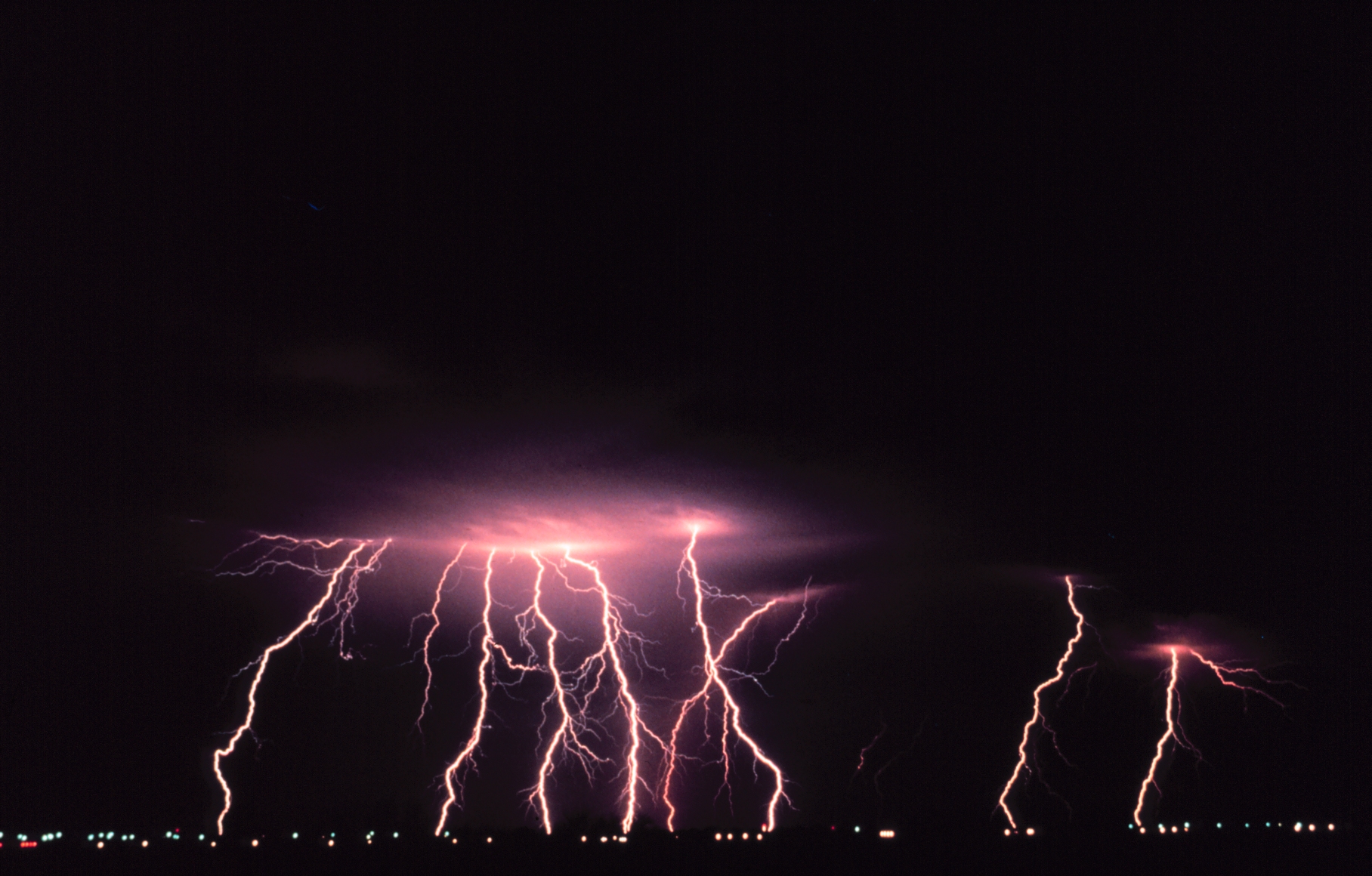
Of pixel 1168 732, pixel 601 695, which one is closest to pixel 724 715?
pixel 601 695

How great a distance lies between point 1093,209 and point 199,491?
304 inches

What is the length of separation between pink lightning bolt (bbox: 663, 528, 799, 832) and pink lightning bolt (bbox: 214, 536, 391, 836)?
3912mm

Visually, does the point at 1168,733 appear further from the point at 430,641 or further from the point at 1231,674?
the point at 430,641

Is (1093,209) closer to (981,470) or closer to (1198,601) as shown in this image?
(981,470)

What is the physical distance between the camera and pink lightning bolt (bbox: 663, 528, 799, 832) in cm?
970

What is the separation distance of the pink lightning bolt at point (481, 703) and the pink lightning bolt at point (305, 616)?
1266 mm

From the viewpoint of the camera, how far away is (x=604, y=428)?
5895 mm

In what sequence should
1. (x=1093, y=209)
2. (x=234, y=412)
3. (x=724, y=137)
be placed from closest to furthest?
(x=724, y=137) < (x=1093, y=209) < (x=234, y=412)

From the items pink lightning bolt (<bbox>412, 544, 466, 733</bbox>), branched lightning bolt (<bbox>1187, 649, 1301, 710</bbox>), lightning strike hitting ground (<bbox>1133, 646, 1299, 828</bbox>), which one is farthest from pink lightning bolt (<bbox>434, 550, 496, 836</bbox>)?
branched lightning bolt (<bbox>1187, 649, 1301, 710</bbox>)

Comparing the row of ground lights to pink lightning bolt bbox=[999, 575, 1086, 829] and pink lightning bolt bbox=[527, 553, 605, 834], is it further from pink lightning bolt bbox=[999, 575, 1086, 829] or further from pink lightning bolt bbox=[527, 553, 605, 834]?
pink lightning bolt bbox=[527, 553, 605, 834]

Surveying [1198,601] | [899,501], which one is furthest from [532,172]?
[1198,601]

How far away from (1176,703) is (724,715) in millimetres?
6101

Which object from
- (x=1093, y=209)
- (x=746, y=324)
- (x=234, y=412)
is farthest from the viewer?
(x=234, y=412)

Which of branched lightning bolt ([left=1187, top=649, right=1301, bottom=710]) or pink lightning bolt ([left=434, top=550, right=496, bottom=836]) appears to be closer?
pink lightning bolt ([left=434, top=550, right=496, bottom=836])
